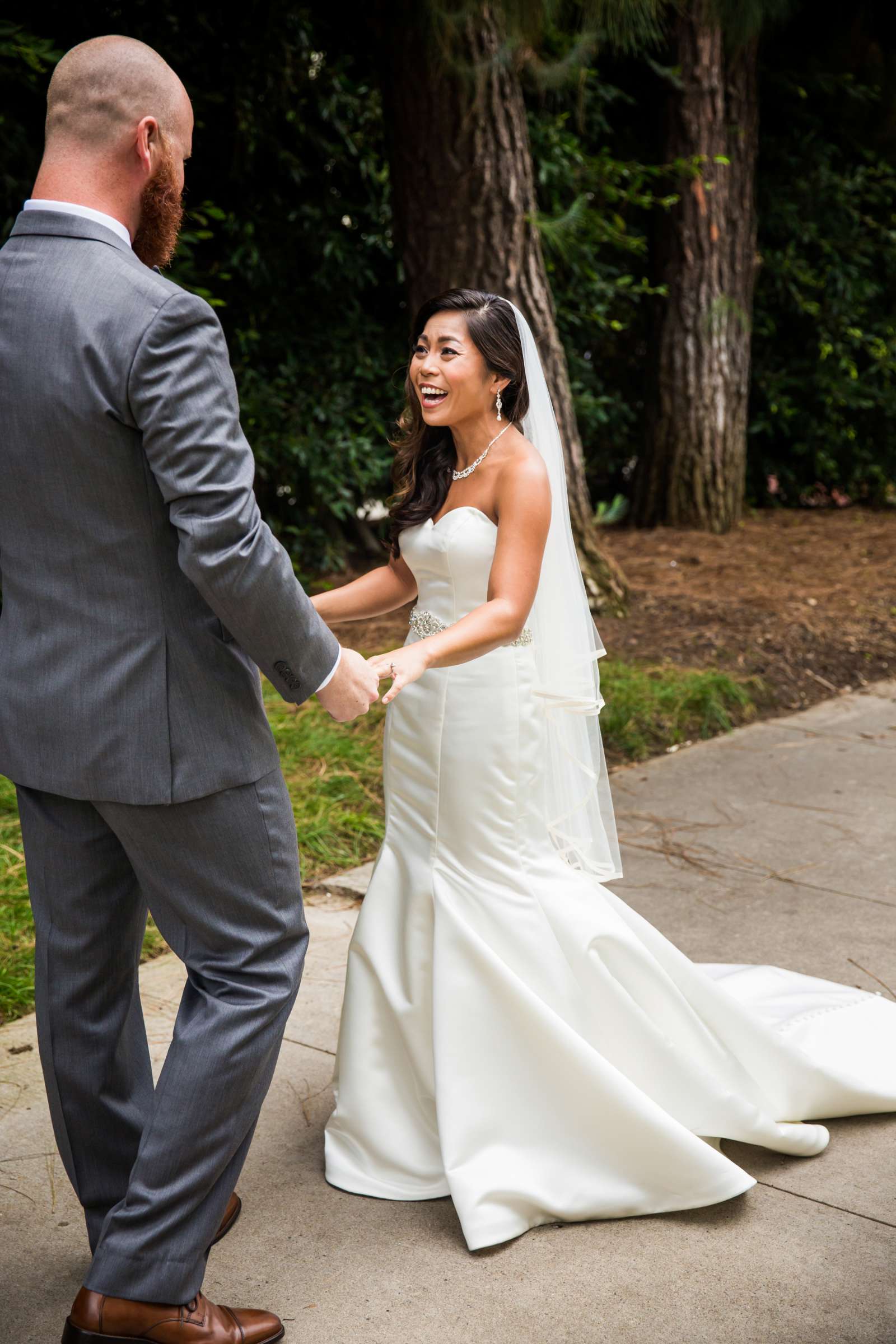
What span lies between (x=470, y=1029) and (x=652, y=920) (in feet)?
4.84

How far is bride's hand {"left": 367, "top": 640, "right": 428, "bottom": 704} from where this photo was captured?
241 centimetres

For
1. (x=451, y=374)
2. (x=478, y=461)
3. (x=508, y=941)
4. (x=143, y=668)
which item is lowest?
(x=508, y=941)

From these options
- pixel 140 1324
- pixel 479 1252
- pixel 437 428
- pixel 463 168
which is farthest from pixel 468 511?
pixel 463 168

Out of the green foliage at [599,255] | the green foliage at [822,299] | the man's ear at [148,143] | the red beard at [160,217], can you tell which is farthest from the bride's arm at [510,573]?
the green foliage at [822,299]

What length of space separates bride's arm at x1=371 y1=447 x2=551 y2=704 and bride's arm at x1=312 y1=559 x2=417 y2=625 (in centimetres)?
31

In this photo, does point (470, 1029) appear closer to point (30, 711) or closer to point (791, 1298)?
point (791, 1298)

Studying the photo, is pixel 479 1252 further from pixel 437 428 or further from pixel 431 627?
pixel 437 428

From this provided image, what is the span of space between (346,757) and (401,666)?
9.41 ft

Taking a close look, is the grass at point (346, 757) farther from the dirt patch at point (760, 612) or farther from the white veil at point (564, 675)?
the white veil at point (564, 675)

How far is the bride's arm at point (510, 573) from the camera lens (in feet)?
8.54

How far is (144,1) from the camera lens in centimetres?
708

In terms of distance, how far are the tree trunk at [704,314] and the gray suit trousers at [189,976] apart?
7928 mm

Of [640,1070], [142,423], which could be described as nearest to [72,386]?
[142,423]

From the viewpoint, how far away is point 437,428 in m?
3.01
